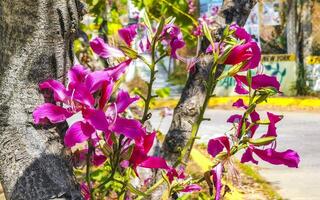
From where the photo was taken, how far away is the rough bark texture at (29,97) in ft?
4.65

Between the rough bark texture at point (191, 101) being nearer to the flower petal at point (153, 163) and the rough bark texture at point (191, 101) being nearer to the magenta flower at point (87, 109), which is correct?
the flower petal at point (153, 163)

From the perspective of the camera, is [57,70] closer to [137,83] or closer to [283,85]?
[283,85]

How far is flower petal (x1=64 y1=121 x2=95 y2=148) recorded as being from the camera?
113cm

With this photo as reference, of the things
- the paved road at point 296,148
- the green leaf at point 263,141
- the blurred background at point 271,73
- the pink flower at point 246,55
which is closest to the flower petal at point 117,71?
the pink flower at point 246,55

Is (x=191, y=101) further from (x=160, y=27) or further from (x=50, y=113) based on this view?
(x=50, y=113)

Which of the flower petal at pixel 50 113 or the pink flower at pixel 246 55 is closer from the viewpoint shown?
the flower petal at pixel 50 113

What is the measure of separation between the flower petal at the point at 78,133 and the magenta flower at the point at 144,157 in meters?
0.17

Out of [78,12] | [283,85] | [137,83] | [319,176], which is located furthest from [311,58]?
[78,12]

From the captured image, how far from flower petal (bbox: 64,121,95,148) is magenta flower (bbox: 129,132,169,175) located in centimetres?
17

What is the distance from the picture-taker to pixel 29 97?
4.79 ft

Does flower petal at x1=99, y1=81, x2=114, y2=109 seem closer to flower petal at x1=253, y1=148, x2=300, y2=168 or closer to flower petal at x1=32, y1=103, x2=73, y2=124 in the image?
flower petal at x1=32, y1=103, x2=73, y2=124

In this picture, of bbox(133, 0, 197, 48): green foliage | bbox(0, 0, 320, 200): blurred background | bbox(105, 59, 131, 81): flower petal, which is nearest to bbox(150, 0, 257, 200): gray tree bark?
bbox(0, 0, 320, 200): blurred background

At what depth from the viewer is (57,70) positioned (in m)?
1.50

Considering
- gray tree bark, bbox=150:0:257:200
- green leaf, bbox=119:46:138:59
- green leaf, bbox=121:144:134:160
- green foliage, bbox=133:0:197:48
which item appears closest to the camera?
green leaf, bbox=121:144:134:160
